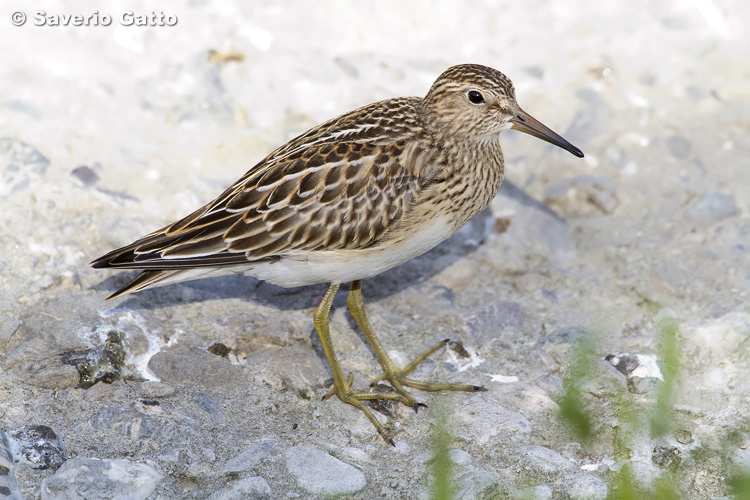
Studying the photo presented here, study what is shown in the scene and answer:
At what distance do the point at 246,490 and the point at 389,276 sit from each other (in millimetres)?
2621

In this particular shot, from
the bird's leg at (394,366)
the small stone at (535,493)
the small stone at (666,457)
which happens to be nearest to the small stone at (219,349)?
the bird's leg at (394,366)

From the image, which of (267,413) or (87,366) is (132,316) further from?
(267,413)

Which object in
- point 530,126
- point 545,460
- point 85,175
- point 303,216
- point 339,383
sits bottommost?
point 339,383

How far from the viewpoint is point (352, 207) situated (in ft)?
16.7

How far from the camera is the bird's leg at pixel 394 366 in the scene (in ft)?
17.6

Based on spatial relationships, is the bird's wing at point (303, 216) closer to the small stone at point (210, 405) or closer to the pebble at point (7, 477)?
the small stone at point (210, 405)

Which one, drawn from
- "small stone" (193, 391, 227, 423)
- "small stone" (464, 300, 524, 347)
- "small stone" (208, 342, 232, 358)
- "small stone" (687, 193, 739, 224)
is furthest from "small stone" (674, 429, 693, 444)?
"small stone" (208, 342, 232, 358)

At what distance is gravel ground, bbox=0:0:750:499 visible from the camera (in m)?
4.61

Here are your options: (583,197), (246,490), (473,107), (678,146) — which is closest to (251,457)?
(246,490)

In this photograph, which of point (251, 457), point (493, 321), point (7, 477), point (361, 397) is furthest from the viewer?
point (493, 321)

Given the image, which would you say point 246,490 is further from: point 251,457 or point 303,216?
point 303,216

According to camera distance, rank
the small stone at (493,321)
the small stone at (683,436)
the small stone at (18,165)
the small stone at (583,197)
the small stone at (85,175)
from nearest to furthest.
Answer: the small stone at (683,436) → the small stone at (493,321) → the small stone at (18,165) → the small stone at (85,175) → the small stone at (583,197)

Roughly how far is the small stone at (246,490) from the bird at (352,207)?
0.91 metres

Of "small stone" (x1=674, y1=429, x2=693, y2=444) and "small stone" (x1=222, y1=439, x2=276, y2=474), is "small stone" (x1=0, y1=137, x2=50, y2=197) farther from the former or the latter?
"small stone" (x1=674, y1=429, x2=693, y2=444)
